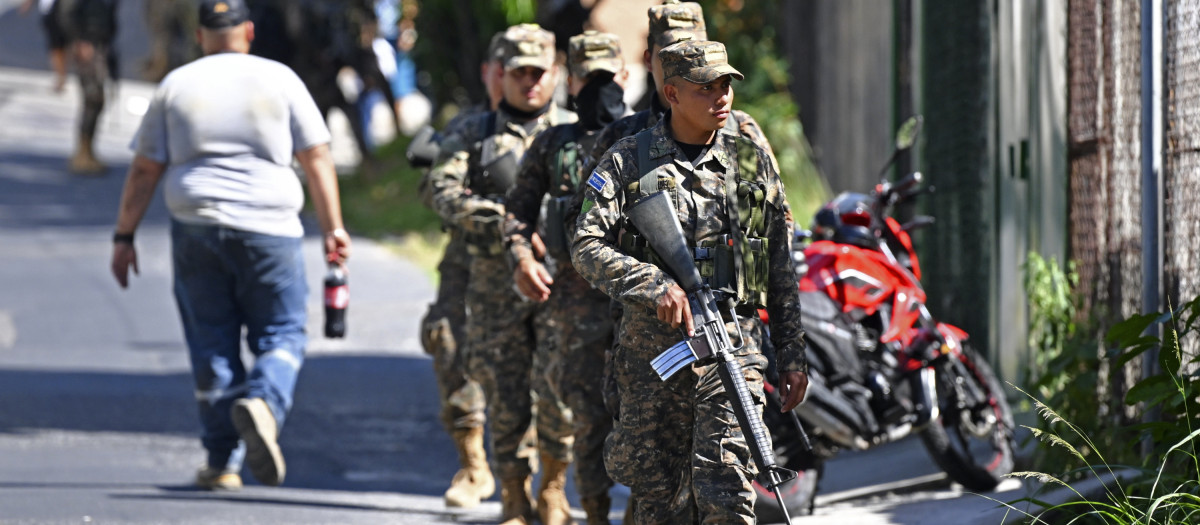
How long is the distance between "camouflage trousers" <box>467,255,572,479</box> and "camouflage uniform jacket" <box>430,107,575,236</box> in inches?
8.1

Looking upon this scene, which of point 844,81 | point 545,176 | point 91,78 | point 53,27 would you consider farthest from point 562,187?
point 53,27

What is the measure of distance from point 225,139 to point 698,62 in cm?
266

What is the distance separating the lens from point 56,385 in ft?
29.7

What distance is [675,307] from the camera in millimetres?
4184

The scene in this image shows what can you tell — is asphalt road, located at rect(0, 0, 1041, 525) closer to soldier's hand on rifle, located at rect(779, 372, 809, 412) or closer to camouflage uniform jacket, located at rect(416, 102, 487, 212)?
soldier's hand on rifle, located at rect(779, 372, 809, 412)

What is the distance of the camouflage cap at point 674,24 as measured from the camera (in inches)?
187

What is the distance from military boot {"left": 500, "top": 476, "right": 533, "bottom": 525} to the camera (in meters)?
5.96

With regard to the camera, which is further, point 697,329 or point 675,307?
point 697,329

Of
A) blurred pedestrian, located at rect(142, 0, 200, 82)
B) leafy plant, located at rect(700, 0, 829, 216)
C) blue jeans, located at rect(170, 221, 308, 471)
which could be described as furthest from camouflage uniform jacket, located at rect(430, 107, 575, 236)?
blurred pedestrian, located at rect(142, 0, 200, 82)

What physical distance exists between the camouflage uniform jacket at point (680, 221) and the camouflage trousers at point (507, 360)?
137 centimetres

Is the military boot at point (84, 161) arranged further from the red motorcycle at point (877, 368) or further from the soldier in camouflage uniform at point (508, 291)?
the red motorcycle at point (877, 368)

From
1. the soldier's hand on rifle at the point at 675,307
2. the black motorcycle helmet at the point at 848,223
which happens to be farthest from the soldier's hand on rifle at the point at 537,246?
the black motorcycle helmet at the point at 848,223

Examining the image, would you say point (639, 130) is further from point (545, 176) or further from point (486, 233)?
point (486, 233)

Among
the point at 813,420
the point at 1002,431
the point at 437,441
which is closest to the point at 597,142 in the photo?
the point at 813,420
